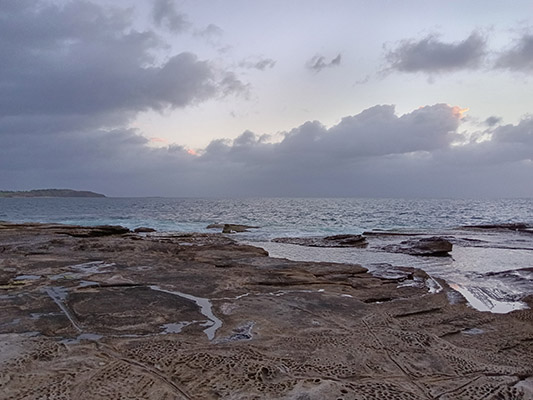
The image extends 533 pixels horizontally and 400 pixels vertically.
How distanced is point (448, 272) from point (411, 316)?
1018 centimetres

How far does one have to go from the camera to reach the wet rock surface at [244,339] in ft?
17.5

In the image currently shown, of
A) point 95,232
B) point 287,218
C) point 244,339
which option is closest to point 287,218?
point 287,218

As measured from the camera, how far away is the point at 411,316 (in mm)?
9609

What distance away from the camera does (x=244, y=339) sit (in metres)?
7.34

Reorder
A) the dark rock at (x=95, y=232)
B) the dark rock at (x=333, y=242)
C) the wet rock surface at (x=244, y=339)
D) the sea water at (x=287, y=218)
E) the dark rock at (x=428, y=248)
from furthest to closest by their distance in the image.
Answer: the sea water at (x=287, y=218) < the dark rock at (x=333, y=242) < the dark rock at (x=95, y=232) < the dark rock at (x=428, y=248) < the wet rock surface at (x=244, y=339)

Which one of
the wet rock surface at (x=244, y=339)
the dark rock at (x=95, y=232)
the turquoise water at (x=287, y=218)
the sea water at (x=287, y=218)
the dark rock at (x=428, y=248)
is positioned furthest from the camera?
the sea water at (x=287, y=218)

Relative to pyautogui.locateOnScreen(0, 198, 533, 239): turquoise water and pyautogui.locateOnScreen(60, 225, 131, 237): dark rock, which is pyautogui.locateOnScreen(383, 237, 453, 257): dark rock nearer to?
pyautogui.locateOnScreen(0, 198, 533, 239): turquoise water

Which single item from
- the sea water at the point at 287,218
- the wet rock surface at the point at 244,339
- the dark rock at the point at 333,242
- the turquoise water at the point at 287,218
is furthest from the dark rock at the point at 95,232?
the wet rock surface at the point at 244,339

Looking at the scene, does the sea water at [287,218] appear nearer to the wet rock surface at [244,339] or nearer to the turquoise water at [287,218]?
the turquoise water at [287,218]

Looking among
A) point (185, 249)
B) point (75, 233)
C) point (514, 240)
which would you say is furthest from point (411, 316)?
point (514, 240)

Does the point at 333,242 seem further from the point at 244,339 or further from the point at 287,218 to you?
the point at 287,218

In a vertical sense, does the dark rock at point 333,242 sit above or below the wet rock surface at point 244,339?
below

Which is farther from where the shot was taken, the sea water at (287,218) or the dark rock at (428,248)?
the sea water at (287,218)

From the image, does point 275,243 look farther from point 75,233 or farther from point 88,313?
point 88,313
